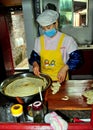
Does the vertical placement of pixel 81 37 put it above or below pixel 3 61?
above

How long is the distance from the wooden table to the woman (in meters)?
0.17

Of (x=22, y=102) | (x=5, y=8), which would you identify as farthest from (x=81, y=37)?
(x=22, y=102)

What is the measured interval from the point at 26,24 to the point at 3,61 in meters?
1.35

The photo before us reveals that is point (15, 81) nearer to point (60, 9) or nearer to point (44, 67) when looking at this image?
point (44, 67)

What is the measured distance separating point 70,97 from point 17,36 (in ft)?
15.1

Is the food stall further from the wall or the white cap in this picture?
the wall

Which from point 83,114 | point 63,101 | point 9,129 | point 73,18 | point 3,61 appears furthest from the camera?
point 3,61

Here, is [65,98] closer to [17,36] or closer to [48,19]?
[48,19]

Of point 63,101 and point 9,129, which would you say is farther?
point 63,101

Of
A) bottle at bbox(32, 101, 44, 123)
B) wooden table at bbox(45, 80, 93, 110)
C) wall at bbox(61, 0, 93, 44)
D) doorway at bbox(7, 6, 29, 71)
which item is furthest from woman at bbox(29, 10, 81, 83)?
doorway at bbox(7, 6, 29, 71)

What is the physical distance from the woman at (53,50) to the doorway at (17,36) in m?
3.31

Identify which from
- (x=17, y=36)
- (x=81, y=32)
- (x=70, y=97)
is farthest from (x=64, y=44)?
(x=17, y=36)

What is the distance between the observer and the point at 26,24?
4938mm

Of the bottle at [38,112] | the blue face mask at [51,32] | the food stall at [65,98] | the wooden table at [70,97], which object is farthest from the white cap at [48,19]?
the bottle at [38,112]
